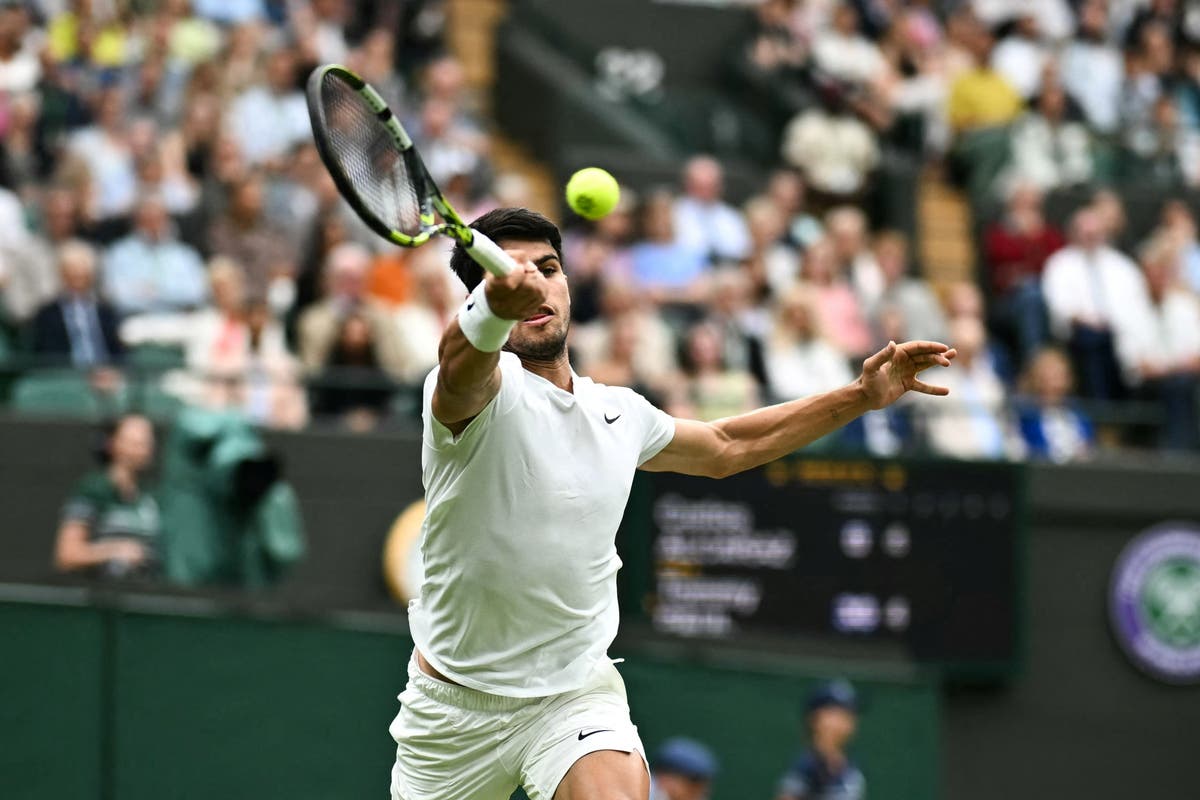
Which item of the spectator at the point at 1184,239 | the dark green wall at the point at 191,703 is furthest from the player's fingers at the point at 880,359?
the spectator at the point at 1184,239

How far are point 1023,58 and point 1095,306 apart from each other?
13.0ft

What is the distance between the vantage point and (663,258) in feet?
47.2

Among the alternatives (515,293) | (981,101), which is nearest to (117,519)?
(515,293)

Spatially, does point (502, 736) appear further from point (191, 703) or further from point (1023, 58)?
point (1023, 58)

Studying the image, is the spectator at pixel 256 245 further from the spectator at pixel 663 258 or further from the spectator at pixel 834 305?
the spectator at pixel 834 305

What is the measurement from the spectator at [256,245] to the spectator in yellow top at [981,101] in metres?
7.32

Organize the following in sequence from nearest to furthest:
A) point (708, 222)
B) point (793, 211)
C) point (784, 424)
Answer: point (784, 424)
point (708, 222)
point (793, 211)

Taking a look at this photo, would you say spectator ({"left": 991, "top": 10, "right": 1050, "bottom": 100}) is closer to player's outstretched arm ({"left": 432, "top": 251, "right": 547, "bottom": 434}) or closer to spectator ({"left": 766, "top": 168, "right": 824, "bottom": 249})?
spectator ({"left": 766, "top": 168, "right": 824, "bottom": 249})

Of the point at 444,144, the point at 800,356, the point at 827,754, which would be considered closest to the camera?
the point at 827,754

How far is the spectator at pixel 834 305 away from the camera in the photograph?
1430 centimetres

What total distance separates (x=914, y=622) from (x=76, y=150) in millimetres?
6052

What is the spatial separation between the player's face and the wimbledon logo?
31.0 feet

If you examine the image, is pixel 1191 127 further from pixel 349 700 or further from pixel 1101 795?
pixel 349 700

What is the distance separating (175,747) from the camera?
9070 millimetres
